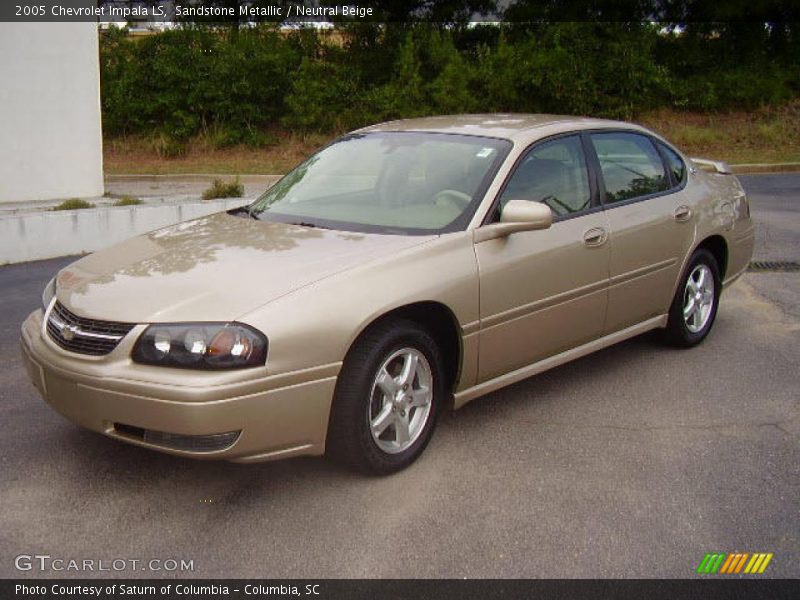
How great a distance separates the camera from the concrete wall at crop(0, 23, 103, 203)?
38.8 ft

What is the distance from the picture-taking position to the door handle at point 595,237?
487 centimetres

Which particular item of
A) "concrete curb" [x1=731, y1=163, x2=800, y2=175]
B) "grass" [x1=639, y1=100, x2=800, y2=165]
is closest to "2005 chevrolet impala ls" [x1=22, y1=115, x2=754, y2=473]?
"concrete curb" [x1=731, y1=163, x2=800, y2=175]

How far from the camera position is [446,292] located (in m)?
4.09

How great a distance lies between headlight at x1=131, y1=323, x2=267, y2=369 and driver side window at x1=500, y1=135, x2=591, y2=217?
1.62m

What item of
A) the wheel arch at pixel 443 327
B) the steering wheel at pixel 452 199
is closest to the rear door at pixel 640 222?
the steering wheel at pixel 452 199

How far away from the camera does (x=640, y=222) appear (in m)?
5.28


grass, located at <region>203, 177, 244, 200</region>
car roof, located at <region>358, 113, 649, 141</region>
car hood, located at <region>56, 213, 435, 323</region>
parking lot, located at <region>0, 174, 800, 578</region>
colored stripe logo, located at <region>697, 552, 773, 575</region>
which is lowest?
parking lot, located at <region>0, 174, 800, 578</region>

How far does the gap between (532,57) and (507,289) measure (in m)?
20.9

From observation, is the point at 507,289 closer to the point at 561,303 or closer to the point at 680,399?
the point at 561,303

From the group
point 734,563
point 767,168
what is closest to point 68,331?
point 734,563

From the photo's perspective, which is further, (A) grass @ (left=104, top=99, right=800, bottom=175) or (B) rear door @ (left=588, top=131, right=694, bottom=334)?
(A) grass @ (left=104, top=99, right=800, bottom=175)

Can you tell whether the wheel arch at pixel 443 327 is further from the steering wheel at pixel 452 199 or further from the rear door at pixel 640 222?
the rear door at pixel 640 222

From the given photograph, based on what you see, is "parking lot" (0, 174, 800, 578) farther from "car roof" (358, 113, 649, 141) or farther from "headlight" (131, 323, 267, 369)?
"car roof" (358, 113, 649, 141)

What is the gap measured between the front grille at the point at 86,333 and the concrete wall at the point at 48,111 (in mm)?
9057
